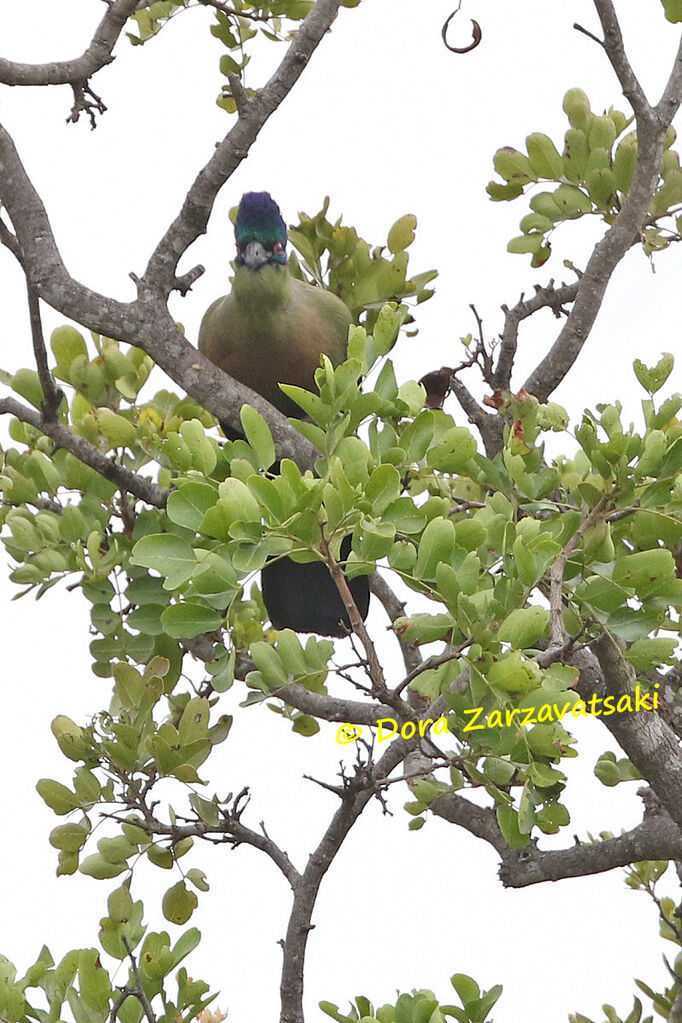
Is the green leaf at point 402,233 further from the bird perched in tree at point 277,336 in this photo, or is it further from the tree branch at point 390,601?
the tree branch at point 390,601

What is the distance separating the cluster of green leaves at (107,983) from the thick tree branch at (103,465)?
2.30 ft

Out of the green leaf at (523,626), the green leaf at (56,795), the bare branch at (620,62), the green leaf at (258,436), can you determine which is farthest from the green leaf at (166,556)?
the bare branch at (620,62)

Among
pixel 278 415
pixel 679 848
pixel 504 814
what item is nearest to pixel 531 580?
pixel 504 814

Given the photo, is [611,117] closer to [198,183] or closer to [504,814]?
[198,183]

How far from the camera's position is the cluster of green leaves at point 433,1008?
2.04 m

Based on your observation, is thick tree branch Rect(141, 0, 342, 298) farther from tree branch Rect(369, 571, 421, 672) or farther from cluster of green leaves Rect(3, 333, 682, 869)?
tree branch Rect(369, 571, 421, 672)

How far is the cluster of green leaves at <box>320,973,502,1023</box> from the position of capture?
2.04 meters

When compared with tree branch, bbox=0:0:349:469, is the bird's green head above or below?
above

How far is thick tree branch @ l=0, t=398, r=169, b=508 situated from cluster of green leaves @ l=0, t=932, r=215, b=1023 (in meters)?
0.70

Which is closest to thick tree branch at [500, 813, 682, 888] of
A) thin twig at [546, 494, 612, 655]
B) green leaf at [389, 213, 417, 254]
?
thin twig at [546, 494, 612, 655]

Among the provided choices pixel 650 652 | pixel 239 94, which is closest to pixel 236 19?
pixel 239 94

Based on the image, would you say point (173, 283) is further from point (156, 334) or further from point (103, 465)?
point (103, 465)

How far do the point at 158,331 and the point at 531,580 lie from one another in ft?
3.37

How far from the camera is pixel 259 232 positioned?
9.15 ft
